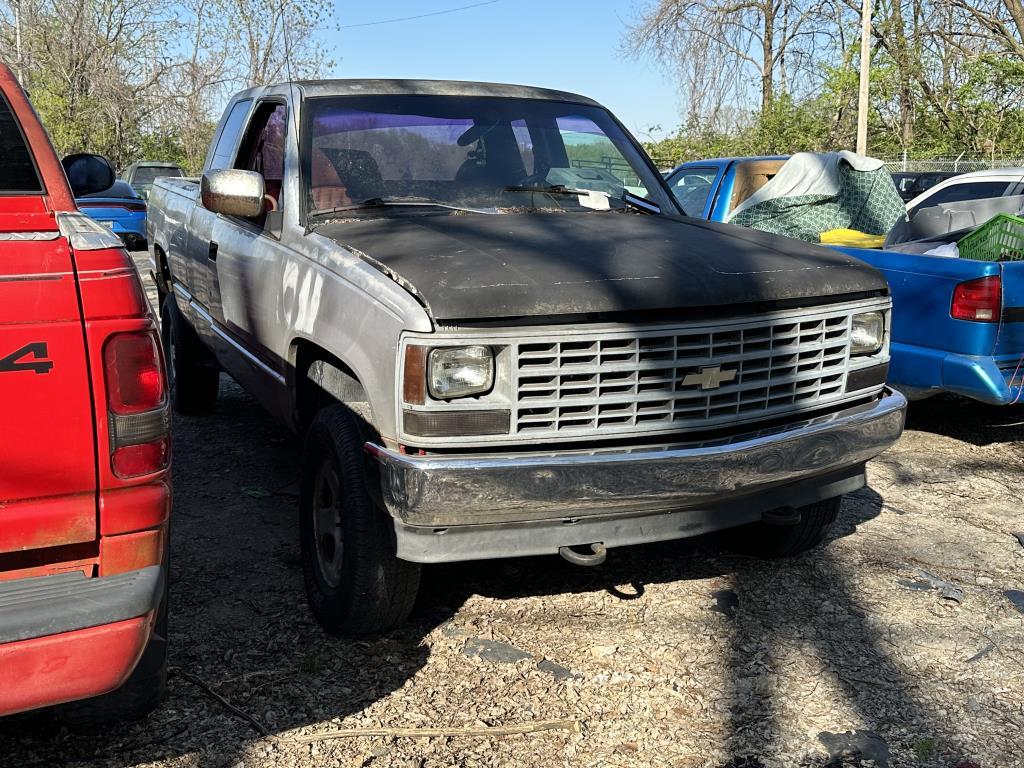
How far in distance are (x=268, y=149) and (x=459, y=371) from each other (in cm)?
236

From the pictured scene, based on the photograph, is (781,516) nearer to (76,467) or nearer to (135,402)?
(135,402)

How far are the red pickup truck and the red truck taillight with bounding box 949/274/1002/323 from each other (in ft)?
15.2

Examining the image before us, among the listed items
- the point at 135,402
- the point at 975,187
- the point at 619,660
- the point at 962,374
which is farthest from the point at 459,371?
the point at 975,187

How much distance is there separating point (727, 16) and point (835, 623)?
31882mm

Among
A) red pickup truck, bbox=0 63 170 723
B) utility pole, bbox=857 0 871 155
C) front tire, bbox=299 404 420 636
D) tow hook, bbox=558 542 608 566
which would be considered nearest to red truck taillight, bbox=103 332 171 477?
red pickup truck, bbox=0 63 170 723

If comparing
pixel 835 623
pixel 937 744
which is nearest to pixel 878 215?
pixel 835 623

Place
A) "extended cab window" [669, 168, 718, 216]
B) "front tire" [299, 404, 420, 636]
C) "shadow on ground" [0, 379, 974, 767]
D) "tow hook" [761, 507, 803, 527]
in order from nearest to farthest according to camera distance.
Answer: "shadow on ground" [0, 379, 974, 767], "front tire" [299, 404, 420, 636], "tow hook" [761, 507, 803, 527], "extended cab window" [669, 168, 718, 216]

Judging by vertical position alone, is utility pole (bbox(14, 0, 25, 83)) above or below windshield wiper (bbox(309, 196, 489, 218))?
above

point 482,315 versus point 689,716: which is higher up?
point 482,315

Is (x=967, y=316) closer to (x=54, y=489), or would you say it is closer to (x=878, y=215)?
(x=878, y=215)

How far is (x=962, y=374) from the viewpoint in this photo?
5.62m

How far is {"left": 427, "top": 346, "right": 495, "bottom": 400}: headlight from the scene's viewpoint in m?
2.98

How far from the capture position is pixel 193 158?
33312 millimetres

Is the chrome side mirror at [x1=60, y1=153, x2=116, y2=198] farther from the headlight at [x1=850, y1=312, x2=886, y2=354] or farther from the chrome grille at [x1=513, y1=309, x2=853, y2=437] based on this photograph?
the headlight at [x1=850, y1=312, x2=886, y2=354]
